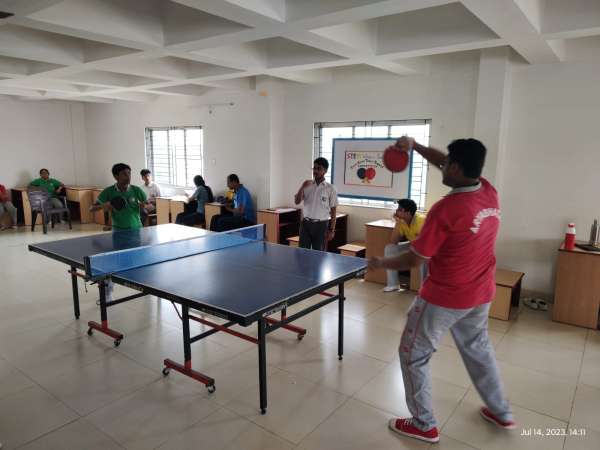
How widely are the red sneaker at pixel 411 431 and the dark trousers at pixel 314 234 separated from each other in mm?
2790

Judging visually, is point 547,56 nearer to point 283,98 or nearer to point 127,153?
point 283,98

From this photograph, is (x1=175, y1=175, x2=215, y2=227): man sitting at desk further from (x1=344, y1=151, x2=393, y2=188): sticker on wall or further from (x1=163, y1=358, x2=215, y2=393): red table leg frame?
(x1=163, y1=358, x2=215, y2=393): red table leg frame

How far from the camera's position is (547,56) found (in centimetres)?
432

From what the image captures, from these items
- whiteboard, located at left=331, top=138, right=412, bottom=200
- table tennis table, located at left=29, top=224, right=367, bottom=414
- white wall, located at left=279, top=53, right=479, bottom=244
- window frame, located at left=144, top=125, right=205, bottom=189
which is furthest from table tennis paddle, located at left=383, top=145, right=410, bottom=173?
window frame, located at left=144, top=125, right=205, bottom=189

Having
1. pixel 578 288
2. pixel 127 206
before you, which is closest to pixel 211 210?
pixel 127 206

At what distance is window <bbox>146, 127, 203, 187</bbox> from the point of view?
27.7 feet

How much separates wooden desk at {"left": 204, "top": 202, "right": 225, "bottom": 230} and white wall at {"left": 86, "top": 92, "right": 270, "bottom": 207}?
566 mm

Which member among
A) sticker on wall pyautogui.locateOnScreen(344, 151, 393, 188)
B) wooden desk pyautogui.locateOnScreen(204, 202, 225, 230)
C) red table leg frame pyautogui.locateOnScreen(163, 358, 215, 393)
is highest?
sticker on wall pyautogui.locateOnScreen(344, 151, 393, 188)

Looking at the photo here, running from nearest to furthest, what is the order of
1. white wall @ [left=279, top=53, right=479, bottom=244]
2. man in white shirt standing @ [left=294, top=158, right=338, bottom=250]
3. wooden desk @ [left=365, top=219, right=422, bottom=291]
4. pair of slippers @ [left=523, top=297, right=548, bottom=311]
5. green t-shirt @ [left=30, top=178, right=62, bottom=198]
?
pair of slippers @ [left=523, top=297, right=548, bottom=311]
man in white shirt standing @ [left=294, top=158, right=338, bottom=250]
white wall @ [left=279, top=53, right=479, bottom=244]
wooden desk @ [left=365, top=219, right=422, bottom=291]
green t-shirt @ [left=30, top=178, right=62, bottom=198]

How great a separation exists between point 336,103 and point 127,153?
213 inches

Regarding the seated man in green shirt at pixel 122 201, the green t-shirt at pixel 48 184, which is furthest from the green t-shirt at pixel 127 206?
the green t-shirt at pixel 48 184

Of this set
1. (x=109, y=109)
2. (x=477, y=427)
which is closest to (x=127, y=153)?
(x=109, y=109)

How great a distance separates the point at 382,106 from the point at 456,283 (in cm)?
418

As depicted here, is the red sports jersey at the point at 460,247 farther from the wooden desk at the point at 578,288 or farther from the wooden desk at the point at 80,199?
the wooden desk at the point at 80,199
